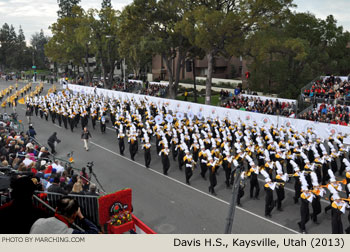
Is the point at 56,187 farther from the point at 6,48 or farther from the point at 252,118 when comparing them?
the point at 6,48

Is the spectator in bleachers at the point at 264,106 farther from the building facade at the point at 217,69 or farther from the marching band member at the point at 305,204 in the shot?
the building facade at the point at 217,69

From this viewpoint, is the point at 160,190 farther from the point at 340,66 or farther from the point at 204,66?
the point at 204,66

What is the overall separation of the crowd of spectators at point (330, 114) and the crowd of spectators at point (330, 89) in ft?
3.88

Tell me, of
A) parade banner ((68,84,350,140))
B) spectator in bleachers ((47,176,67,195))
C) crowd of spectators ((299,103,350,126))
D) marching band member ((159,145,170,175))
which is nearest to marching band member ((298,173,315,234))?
marching band member ((159,145,170,175))

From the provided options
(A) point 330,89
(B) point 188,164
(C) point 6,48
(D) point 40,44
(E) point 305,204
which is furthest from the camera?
(D) point 40,44

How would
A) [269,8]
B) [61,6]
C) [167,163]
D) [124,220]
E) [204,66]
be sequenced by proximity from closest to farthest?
[124,220] < [167,163] < [269,8] < [204,66] < [61,6]

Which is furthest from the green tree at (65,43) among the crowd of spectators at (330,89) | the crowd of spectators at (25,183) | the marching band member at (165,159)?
the marching band member at (165,159)

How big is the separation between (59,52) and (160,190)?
38.2 meters

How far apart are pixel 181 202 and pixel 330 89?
17.2 metres

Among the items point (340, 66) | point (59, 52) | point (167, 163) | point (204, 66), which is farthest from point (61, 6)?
point (167, 163)

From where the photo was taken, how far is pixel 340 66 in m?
29.6

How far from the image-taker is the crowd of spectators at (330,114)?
1811 cm

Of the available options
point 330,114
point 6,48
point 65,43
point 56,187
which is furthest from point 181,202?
point 6,48

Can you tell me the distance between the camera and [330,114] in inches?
741
